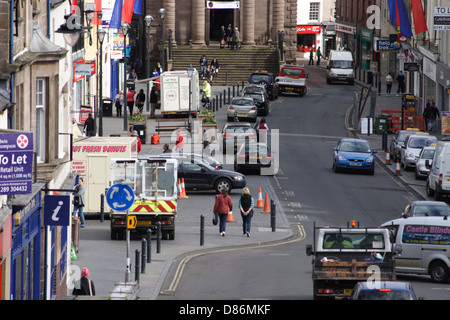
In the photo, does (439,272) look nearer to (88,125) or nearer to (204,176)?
(204,176)

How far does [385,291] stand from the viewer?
62.5ft

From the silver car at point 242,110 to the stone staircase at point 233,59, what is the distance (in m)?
18.5

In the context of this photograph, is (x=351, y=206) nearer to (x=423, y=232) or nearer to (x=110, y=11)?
(x=423, y=232)

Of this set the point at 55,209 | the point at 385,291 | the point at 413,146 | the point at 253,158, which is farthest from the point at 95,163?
the point at 385,291

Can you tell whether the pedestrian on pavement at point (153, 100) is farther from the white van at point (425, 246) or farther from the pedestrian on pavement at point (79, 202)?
the white van at point (425, 246)

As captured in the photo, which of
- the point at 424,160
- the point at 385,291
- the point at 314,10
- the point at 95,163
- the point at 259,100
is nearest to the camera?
the point at 385,291

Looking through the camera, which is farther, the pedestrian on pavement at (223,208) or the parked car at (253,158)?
the parked car at (253,158)

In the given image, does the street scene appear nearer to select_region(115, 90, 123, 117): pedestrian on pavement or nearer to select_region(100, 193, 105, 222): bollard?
select_region(100, 193, 105, 222): bollard

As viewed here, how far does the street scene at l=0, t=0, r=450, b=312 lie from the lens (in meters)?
21.0

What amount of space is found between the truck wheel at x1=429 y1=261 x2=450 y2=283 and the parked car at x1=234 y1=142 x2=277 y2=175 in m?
18.9

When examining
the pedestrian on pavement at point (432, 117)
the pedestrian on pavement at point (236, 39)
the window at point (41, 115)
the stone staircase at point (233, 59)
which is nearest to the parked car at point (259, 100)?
the pedestrian on pavement at point (432, 117)

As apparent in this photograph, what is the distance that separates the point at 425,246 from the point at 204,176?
1486 cm

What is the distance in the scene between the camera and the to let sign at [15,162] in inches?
666

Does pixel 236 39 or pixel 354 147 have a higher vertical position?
pixel 236 39
